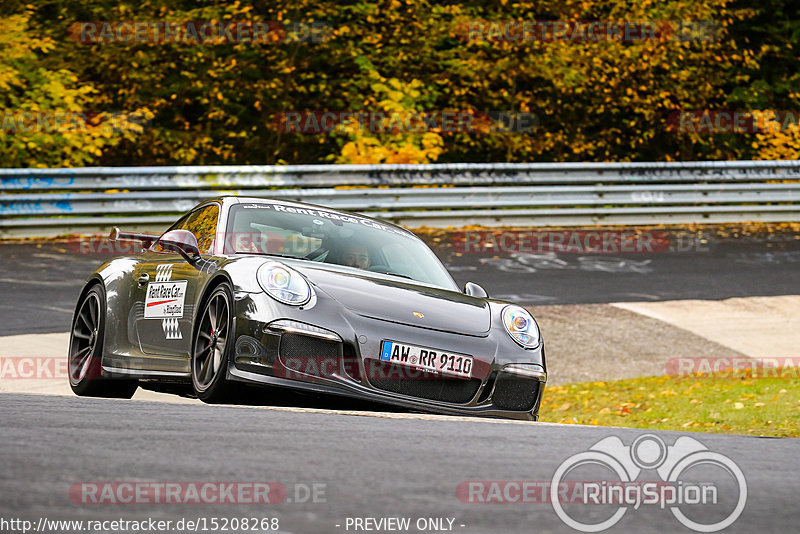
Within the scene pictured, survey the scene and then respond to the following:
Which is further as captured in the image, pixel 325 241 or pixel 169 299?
pixel 325 241

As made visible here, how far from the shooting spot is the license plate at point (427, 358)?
629cm

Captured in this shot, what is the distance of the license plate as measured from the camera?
248 inches

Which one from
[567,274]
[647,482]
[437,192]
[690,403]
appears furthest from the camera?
[437,192]

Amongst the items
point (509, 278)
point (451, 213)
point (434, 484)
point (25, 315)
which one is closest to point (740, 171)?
point (451, 213)

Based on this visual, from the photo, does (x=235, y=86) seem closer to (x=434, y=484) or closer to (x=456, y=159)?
(x=456, y=159)

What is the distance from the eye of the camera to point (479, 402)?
6.55 m

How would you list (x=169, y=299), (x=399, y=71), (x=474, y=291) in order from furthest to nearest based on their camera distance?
(x=399, y=71), (x=474, y=291), (x=169, y=299)

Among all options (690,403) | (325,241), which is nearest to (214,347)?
(325,241)

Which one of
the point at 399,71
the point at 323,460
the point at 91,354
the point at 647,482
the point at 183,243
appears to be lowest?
the point at 399,71

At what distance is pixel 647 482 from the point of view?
4.27 meters

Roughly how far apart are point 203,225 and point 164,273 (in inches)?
22.0

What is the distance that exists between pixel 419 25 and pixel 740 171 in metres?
6.55

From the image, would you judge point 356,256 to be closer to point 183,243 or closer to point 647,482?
point 183,243

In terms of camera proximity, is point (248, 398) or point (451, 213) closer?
point (248, 398)
